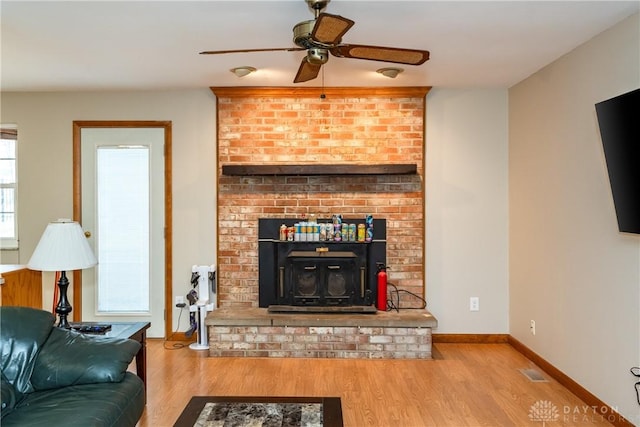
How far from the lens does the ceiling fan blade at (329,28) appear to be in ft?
6.57

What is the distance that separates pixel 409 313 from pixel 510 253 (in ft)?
3.74

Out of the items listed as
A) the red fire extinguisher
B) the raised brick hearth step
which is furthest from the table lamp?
the red fire extinguisher

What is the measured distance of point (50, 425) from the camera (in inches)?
70.2

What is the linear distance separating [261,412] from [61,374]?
946 millimetres

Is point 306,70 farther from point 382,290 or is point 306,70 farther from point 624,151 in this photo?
point 382,290

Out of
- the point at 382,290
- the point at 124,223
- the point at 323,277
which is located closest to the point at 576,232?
the point at 382,290

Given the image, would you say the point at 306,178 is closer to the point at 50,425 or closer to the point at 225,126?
the point at 225,126

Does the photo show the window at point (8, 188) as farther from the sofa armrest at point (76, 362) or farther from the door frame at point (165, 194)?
the sofa armrest at point (76, 362)

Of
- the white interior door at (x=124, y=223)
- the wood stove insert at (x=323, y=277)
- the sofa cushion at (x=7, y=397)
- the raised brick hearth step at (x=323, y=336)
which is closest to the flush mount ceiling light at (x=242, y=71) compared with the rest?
the white interior door at (x=124, y=223)

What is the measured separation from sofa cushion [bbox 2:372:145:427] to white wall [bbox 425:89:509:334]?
9.78 ft

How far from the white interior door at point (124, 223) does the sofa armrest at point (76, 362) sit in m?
2.17

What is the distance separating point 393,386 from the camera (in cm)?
332

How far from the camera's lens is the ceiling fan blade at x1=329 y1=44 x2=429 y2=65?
2.39m

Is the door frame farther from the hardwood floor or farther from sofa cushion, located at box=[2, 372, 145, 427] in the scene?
sofa cushion, located at box=[2, 372, 145, 427]
